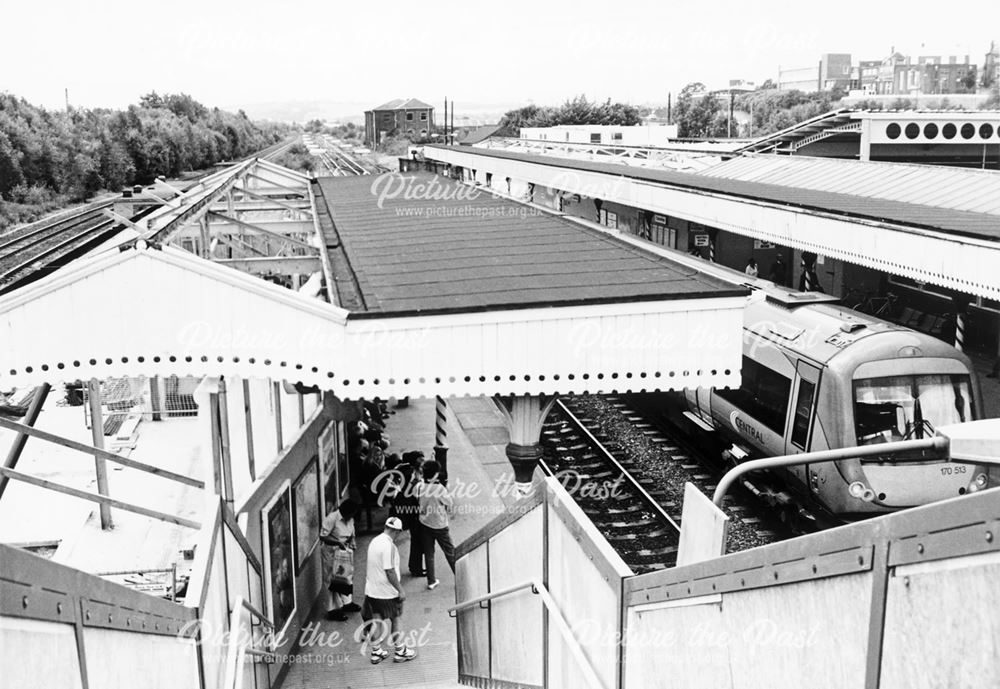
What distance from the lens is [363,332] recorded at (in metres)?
6.66

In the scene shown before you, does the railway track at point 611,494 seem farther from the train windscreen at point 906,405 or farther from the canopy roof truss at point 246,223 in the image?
the canopy roof truss at point 246,223

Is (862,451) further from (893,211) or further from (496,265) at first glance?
(893,211)

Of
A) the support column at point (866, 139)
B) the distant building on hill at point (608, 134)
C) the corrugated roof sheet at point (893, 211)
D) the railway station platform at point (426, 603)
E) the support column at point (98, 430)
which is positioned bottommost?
the railway station platform at point (426, 603)

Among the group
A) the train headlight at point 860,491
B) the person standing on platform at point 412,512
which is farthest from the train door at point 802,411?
the person standing on platform at point 412,512

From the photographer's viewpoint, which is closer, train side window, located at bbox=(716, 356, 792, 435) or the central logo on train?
train side window, located at bbox=(716, 356, 792, 435)

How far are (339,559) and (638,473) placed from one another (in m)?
6.35

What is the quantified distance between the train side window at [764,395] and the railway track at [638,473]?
1212mm

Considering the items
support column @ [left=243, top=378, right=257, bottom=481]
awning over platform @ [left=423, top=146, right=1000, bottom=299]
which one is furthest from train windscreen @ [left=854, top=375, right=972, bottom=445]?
support column @ [left=243, top=378, right=257, bottom=481]

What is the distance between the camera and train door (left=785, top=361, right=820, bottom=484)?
1171cm

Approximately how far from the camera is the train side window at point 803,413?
38.7 ft

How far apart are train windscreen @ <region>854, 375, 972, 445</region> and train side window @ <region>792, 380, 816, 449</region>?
64 centimetres

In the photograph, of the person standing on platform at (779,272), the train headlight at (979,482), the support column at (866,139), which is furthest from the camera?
the support column at (866,139)

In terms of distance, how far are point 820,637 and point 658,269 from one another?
209 inches

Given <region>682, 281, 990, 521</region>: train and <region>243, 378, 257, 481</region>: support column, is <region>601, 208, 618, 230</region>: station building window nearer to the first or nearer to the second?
<region>682, 281, 990, 521</region>: train
